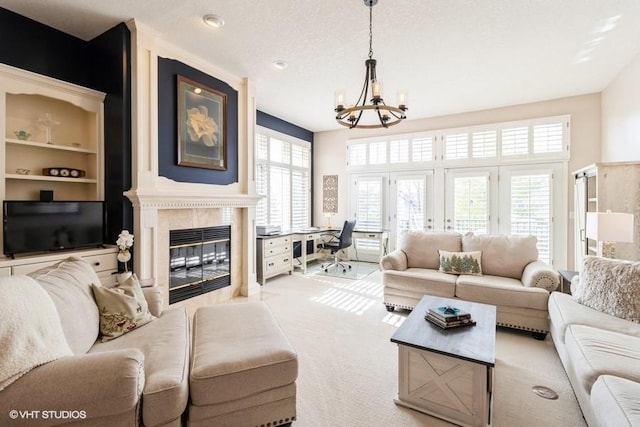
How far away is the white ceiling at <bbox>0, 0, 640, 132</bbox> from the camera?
2.61 m

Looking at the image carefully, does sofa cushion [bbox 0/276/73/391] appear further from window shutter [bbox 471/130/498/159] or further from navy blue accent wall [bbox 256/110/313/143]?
window shutter [bbox 471/130/498/159]

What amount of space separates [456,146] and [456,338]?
445 centimetres

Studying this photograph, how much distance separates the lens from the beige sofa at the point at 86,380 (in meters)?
1.17

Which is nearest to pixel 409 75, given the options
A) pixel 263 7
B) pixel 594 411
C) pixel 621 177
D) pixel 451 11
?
pixel 451 11

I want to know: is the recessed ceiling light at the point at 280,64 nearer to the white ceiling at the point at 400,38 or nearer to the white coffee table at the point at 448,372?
the white ceiling at the point at 400,38

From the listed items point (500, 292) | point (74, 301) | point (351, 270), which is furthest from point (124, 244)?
point (351, 270)

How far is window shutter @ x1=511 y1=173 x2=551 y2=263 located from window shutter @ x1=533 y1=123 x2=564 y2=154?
418mm

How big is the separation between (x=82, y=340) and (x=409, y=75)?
165 inches

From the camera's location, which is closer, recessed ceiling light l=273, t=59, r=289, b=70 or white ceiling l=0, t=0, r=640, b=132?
white ceiling l=0, t=0, r=640, b=132

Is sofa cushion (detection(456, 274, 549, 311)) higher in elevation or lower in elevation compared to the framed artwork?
lower

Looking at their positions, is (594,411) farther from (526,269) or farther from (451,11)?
(451,11)

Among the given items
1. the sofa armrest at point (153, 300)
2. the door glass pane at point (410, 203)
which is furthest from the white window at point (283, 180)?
the sofa armrest at point (153, 300)

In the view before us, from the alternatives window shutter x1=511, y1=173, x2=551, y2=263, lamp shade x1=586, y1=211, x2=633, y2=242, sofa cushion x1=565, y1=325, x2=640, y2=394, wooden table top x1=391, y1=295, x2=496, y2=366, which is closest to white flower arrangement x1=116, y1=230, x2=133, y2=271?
wooden table top x1=391, y1=295, x2=496, y2=366

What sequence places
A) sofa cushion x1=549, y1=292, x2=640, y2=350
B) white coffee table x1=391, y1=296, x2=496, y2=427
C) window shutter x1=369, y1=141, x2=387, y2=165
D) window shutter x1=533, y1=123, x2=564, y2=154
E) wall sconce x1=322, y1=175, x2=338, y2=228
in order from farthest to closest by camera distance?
wall sconce x1=322, y1=175, x2=338, y2=228 → window shutter x1=369, y1=141, x2=387, y2=165 → window shutter x1=533, y1=123, x2=564, y2=154 → sofa cushion x1=549, y1=292, x2=640, y2=350 → white coffee table x1=391, y1=296, x2=496, y2=427
